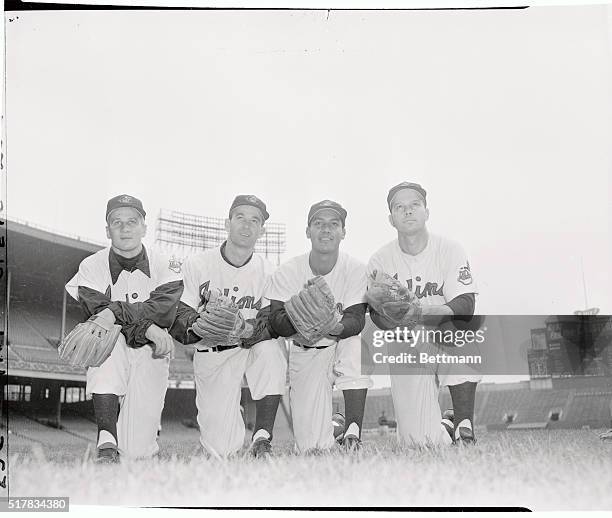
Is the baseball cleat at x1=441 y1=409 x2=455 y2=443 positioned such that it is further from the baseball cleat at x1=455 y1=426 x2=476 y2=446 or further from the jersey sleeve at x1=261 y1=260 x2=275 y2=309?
the jersey sleeve at x1=261 y1=260 x2=275 y2=309

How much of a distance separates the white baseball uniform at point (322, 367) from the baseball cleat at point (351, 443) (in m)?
0.05

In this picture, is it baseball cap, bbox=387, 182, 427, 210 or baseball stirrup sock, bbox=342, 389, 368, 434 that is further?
baseball cap, bbox=387, 182, 427, 210

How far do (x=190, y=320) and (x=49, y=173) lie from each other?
3.11 ft

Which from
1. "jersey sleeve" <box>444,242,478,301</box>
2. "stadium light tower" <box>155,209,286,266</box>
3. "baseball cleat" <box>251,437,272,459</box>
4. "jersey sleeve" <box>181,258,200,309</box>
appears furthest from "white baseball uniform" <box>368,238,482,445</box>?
"jersey sleeve" <box>181,258,200,309</box>

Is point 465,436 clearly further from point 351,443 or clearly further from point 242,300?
point 242,300

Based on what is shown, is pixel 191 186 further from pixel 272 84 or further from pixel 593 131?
pixel 593 131

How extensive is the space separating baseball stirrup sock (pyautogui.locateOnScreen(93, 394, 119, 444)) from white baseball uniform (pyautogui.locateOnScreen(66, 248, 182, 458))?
0.07 ft

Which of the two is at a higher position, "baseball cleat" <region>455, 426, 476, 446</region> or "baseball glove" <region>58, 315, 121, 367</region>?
"baseball glove" <region>58, 315, 121, 367</region>

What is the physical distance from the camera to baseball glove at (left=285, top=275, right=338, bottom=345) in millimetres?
2576

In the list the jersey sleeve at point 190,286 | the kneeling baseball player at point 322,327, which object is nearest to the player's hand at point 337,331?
the kneeling baseball player at point 322,327

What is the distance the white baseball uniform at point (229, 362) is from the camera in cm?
267

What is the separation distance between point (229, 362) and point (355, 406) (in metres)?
0.58

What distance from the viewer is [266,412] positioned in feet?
8.73

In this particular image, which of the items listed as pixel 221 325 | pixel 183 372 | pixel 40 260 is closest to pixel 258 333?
pixel 221 325
